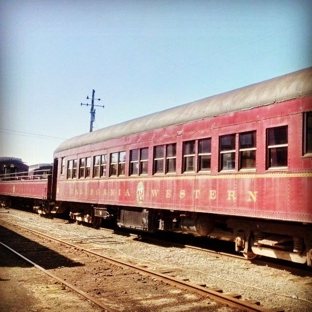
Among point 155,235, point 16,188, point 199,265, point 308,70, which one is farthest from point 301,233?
point 16,188

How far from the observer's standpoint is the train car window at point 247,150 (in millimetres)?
8406

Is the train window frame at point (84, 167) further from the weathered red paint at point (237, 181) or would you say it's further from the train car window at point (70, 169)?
the weathered red paint at point (237, 181)

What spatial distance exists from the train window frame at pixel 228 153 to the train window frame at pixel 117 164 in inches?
199

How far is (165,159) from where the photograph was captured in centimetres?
1127

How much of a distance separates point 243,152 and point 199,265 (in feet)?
9.20

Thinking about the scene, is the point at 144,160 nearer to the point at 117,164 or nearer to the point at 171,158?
the point at 171,158

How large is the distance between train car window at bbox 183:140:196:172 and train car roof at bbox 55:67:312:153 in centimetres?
69

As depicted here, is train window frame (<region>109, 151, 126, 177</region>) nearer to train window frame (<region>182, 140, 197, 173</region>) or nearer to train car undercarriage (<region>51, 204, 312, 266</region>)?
train car undercarriage (<region>51, 204, 312, 266</region>)

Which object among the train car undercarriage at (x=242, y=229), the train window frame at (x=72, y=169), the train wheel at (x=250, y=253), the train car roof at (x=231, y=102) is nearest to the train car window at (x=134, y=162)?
the train car roof at (x=231, y=102)

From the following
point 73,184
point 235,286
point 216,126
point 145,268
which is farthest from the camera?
point 73,184

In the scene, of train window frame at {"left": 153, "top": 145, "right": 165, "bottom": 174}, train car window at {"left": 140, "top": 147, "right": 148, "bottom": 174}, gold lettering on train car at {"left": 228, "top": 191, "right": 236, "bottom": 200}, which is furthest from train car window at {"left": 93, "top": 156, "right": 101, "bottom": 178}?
gold lettering on train car at {"left": 228, "top": 191, "right": 236, "bottom": 200}

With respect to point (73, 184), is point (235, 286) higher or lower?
lower

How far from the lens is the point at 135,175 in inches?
501

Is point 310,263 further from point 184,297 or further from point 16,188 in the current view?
Result: point 16,188
